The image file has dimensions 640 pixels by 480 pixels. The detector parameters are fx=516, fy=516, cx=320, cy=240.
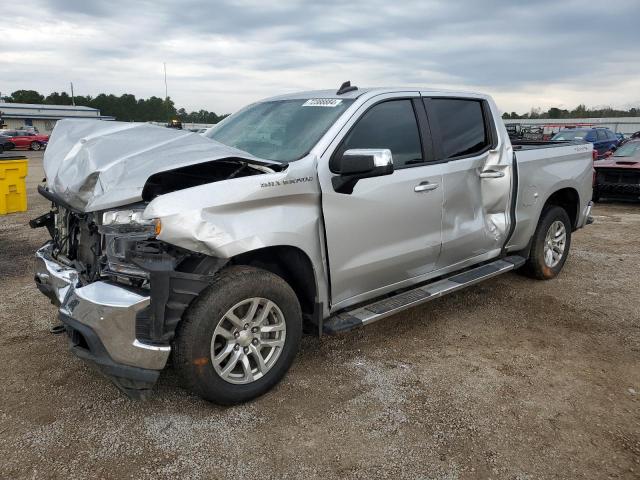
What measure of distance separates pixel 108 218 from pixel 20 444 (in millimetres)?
1312

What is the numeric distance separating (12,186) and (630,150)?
13129 millimetres

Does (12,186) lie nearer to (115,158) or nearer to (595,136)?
(115,158)

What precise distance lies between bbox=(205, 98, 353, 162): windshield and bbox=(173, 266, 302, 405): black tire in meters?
0.85

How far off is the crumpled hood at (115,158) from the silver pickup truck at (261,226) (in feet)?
0.05

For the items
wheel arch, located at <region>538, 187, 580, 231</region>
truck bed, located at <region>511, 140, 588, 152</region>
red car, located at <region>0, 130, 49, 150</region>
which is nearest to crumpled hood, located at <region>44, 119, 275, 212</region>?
truck bed, located at <region>511, 140, 588, 152</region>

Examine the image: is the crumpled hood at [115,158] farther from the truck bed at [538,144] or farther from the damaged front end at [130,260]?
the truck bed at [538,144]

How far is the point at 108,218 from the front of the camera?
2824 mm

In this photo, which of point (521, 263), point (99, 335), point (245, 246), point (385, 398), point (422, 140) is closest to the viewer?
point (99, 335)

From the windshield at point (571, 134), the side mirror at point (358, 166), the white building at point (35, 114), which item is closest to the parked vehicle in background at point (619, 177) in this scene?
the windshield at point (571, 134)

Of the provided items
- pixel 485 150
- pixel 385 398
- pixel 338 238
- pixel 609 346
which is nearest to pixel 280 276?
pixel 338 238

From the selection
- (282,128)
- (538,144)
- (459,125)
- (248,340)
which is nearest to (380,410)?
(248,340)

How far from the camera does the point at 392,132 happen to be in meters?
3.84

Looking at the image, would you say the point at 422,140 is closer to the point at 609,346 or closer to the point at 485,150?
the point at 485,150

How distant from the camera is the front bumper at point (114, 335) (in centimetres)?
266
